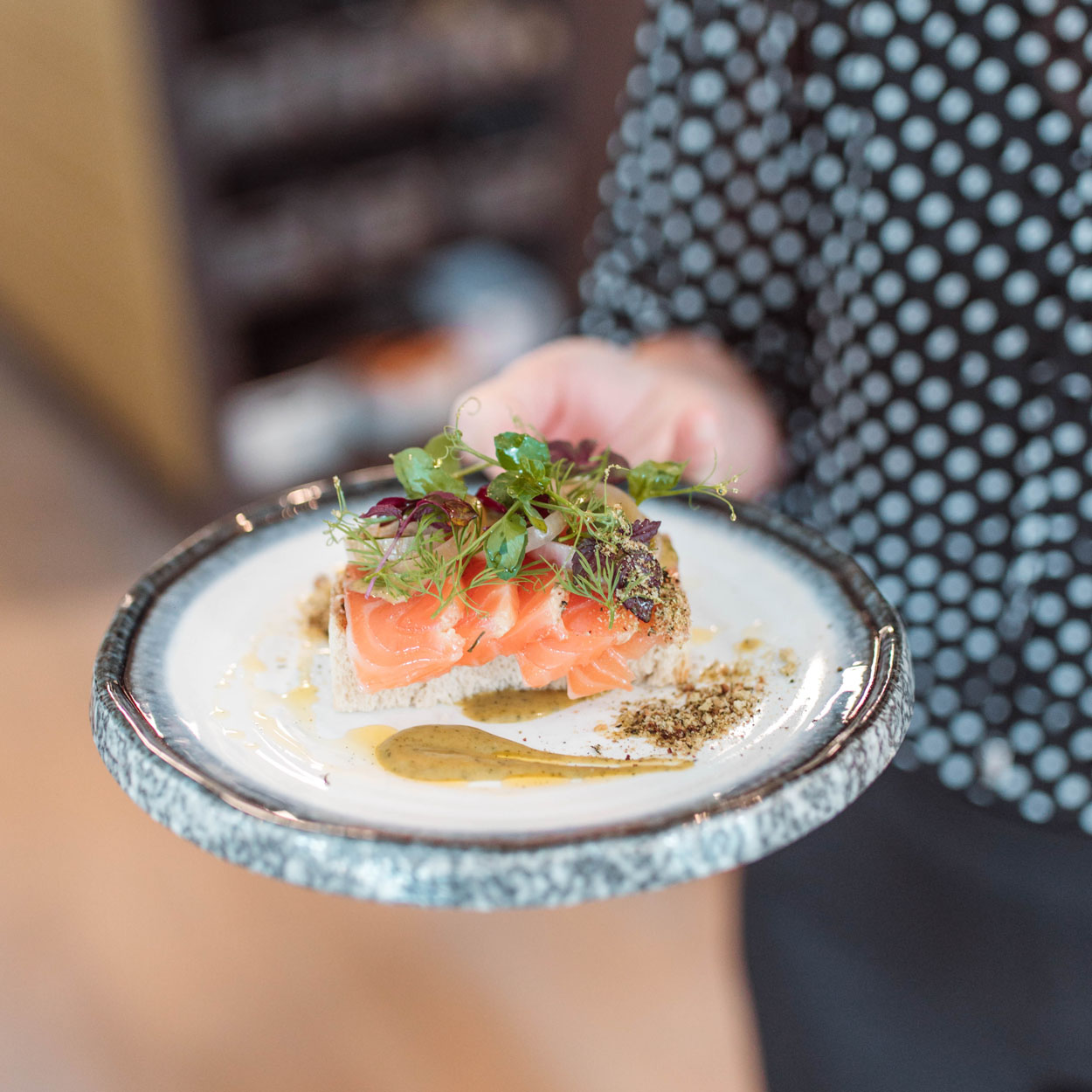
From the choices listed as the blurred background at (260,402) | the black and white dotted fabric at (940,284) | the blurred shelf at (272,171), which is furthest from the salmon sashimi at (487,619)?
the blurred shelf at (272,171)

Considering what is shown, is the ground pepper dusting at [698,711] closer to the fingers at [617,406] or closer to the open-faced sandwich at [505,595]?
the open-faced sandwich at [505,595]

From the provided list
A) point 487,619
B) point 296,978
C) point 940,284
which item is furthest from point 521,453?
point 296,978

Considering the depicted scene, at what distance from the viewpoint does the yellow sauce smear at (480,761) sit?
2.56 ft

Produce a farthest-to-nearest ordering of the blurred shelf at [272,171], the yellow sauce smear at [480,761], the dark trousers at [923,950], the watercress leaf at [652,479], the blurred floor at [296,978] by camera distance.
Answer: the blurred shelf at [272,171], the blurred floor at [296,978], the dark trousers at [923,950], the watercress leaf at [652,479], the yellow sauce smear at [480,761]

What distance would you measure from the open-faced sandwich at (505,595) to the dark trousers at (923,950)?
439 mm

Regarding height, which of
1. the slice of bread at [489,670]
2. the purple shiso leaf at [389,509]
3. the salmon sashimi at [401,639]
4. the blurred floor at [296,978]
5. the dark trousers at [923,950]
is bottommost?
the blurred floor at [296,978]

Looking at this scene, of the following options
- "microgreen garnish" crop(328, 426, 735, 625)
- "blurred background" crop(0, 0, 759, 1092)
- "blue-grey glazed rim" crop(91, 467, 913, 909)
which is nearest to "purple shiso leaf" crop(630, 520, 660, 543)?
"microgreen garnish" crop(328, 426, 735, 625)

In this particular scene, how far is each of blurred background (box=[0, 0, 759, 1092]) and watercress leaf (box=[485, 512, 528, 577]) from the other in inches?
42.9

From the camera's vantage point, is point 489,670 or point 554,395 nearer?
point 489,670

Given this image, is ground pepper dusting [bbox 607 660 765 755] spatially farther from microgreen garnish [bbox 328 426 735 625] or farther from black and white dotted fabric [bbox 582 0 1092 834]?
black and white dotted fabric [bbox 582 0 1092 834]

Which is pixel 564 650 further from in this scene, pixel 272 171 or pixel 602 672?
pixel 272 171

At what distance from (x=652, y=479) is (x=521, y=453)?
15 cm

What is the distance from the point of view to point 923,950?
1.18m

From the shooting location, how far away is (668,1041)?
1.96 meters
